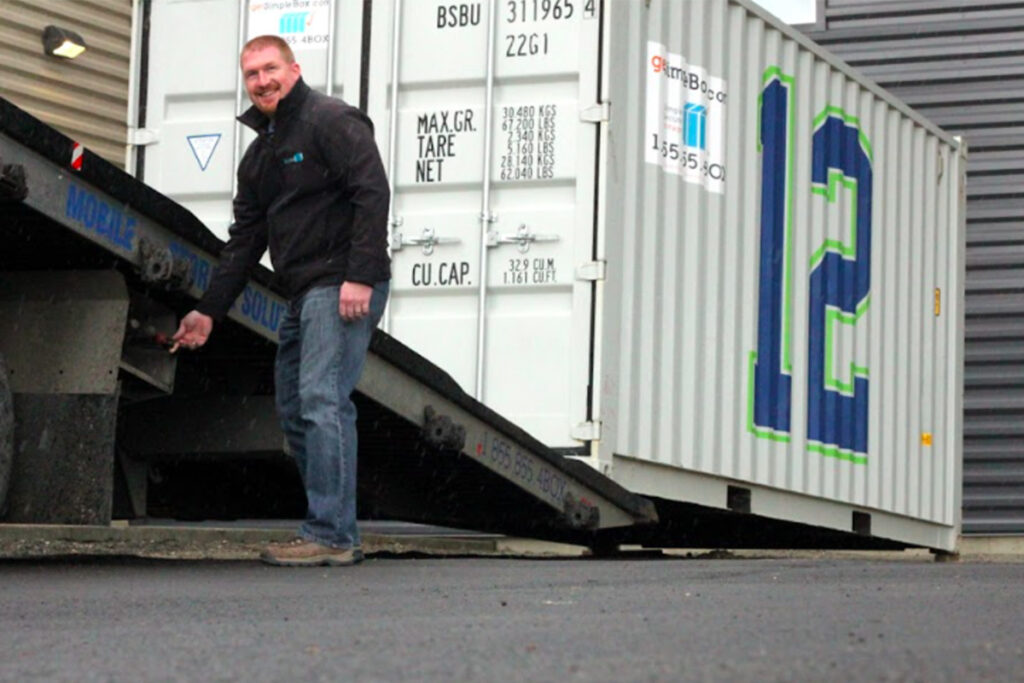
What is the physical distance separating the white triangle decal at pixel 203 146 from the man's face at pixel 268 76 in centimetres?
344

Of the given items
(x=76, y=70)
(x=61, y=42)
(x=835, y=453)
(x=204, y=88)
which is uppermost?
(x=61, y=42)

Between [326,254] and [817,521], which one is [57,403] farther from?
[817,521]

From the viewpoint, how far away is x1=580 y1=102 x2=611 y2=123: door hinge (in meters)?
9.63

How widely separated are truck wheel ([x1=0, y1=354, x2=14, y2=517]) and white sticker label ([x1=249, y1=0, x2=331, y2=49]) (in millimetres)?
3781

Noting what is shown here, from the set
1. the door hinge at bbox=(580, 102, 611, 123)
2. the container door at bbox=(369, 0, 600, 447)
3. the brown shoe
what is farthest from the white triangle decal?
the brown shoe

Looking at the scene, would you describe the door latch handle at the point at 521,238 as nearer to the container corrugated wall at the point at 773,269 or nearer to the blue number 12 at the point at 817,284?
the container corrugated wall at the point at 773,269

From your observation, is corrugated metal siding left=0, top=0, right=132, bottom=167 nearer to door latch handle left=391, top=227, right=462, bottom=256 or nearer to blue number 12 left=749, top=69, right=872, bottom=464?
door latch handle left=391, top=227, right=462, bottom=256

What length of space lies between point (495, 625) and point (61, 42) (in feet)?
22.2

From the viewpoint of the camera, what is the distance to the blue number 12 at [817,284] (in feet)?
37.1

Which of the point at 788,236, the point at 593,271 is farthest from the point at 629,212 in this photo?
the point at 788,236

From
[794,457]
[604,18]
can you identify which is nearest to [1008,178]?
[794,457]

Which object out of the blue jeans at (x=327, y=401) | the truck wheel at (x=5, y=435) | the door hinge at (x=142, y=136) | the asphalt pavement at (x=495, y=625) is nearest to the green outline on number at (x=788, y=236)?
the door hinge at (x=142, y=136)

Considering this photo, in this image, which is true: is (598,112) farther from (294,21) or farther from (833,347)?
(833,347)

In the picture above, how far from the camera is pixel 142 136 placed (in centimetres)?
1086
